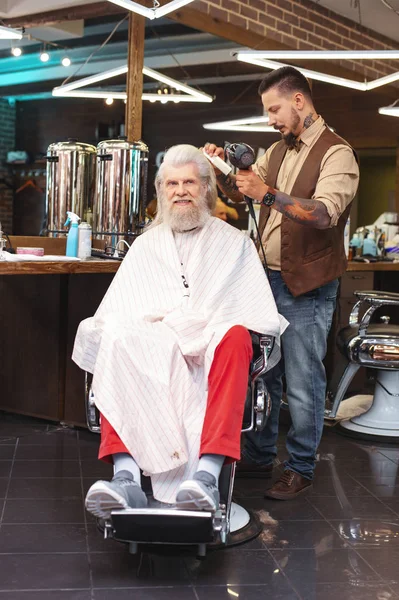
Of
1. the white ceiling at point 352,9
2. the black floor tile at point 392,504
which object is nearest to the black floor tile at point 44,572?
the black floor tile at point 392,504

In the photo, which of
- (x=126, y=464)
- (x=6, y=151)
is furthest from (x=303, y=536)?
(x=6, y=151)

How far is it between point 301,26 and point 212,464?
5295 millimetres

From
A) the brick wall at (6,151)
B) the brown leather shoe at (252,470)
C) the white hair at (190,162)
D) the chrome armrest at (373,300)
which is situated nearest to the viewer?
the white hair at (190,162)

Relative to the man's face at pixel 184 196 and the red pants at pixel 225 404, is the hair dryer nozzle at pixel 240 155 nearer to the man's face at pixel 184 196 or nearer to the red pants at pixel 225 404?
the man's face at pixel 184 196

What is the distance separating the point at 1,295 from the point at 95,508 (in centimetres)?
226

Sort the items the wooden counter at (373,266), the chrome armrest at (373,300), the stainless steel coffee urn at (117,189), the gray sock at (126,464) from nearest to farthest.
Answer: the gray sock at (126,464) < the chrome armrest at (373,300) < the stainless steel coffee urn at (117,189) < the wooden counter at (373,266)

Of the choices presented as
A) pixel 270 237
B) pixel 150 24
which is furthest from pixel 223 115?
pixel 270 237

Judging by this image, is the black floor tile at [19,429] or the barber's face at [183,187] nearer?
the barber's face at [183,187]

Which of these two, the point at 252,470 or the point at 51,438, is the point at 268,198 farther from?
the point at 51,438

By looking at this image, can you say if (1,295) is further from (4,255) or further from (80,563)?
(80,563)

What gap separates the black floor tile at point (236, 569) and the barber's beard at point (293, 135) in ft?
4.96

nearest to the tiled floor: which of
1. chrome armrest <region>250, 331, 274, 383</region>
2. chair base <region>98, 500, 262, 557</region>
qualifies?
chair base <region>98, 500, 262, 557</region>

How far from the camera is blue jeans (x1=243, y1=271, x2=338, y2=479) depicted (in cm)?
296

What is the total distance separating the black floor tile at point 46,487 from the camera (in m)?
2.88
